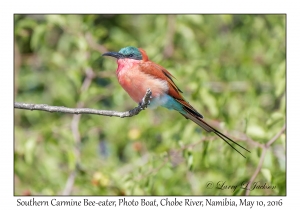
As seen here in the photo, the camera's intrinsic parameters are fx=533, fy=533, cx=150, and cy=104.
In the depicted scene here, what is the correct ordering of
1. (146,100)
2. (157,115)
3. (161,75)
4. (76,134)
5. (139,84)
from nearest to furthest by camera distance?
(146,100) < (139,84) < (161,75) < (76,134) < (157,115)

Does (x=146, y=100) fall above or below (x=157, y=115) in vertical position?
above

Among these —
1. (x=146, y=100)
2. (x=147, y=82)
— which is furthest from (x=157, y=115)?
(x=146, y=100)

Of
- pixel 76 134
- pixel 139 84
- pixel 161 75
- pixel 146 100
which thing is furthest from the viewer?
pixel 76 134

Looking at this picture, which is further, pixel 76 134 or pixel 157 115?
pixel 157 115
